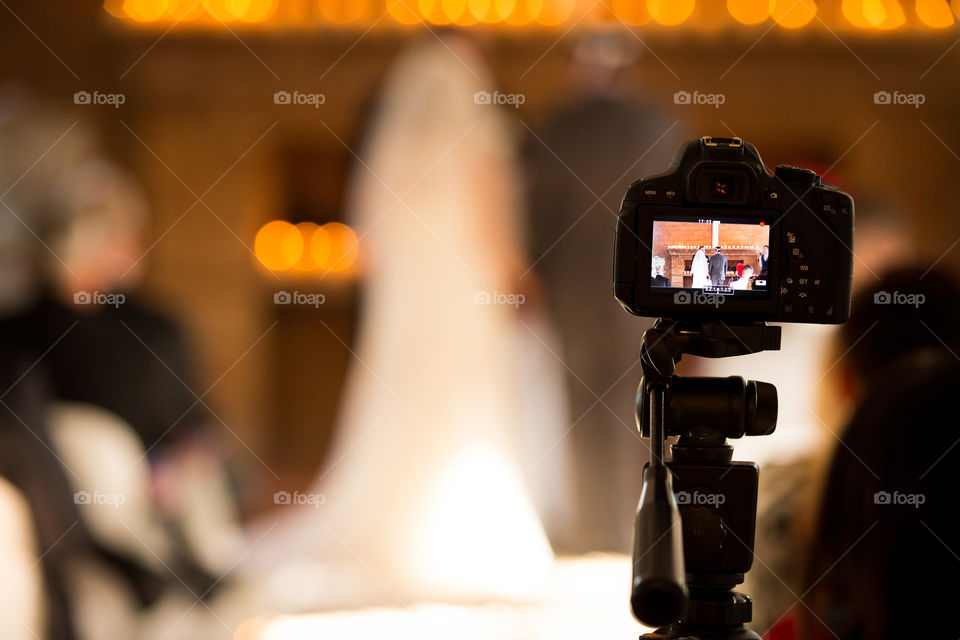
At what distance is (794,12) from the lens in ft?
7.55

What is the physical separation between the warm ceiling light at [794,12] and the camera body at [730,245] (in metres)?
1.76

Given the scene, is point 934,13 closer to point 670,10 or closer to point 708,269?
point 670,10

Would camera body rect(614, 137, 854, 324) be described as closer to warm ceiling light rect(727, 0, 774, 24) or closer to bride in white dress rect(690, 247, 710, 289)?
bride in white dress rect(690, 247, 710, 289)

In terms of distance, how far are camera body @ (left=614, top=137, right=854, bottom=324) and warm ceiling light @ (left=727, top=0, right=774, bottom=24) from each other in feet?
5.79

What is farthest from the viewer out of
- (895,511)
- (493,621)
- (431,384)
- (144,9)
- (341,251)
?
(341,251)

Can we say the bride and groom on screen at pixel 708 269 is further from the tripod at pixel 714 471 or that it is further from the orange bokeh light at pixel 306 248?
the orange bokeh light at pixel 306 248

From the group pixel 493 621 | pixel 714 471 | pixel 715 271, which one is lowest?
pixel 493 621

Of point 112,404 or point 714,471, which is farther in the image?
point 112,404

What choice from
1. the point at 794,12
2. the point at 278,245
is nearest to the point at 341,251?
the point at 278,245

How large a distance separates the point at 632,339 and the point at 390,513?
71 cm

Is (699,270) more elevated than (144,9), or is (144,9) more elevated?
(144,9)

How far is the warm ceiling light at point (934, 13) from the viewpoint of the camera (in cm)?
222

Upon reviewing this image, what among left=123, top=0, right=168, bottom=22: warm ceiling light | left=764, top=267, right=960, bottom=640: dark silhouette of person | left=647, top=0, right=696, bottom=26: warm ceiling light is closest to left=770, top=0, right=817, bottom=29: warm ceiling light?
left=647, top=0, right=696, bottom=26: warm ceiling light

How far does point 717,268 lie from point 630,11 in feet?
5.79
